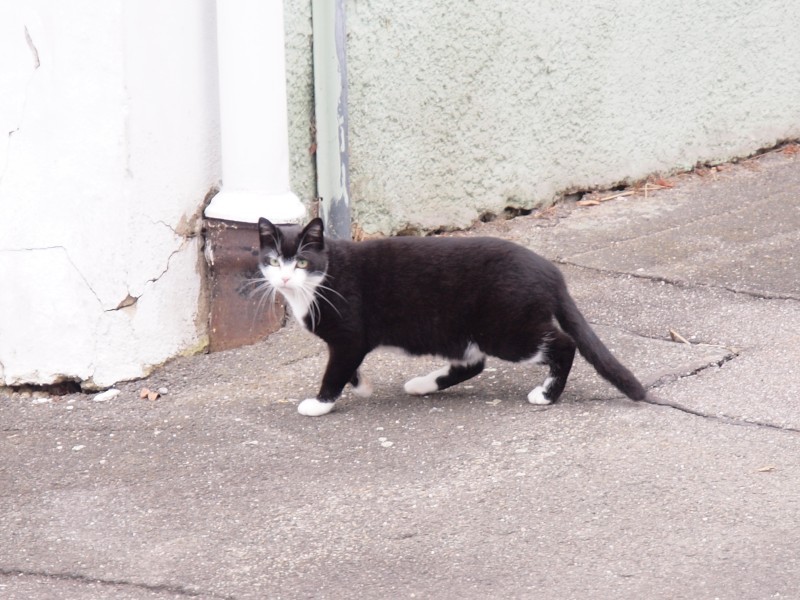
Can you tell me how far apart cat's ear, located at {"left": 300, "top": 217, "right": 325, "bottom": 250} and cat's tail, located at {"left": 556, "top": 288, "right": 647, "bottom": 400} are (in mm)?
902

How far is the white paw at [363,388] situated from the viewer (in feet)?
14.4

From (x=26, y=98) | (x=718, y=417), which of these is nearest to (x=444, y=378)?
(x=718, y=417)

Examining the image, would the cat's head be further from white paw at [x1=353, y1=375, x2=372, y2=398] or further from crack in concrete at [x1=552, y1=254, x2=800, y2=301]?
crack in concrete at [x1=552, y1=254, x2=800, y2=301]

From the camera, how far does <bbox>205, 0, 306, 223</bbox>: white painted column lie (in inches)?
187

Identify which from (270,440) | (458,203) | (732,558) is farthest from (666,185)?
Result: (732,558)

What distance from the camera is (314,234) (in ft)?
13.6

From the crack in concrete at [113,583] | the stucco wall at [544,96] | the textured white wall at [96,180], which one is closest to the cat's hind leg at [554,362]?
the crack in concrete at [113,583]

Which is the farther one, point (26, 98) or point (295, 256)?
point (26, 98)

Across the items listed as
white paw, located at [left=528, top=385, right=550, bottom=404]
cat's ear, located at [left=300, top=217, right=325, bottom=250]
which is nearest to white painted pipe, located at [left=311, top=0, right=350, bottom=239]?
cat's ear, located at [left=300, top=217, right=325, bottom=250]

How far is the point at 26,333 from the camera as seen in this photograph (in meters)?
4.61

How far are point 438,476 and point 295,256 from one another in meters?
0.99

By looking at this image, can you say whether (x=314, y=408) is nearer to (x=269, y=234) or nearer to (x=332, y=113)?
(x=269, y=234)

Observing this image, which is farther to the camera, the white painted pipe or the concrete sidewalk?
the white painted pipe

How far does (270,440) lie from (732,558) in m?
1.71
